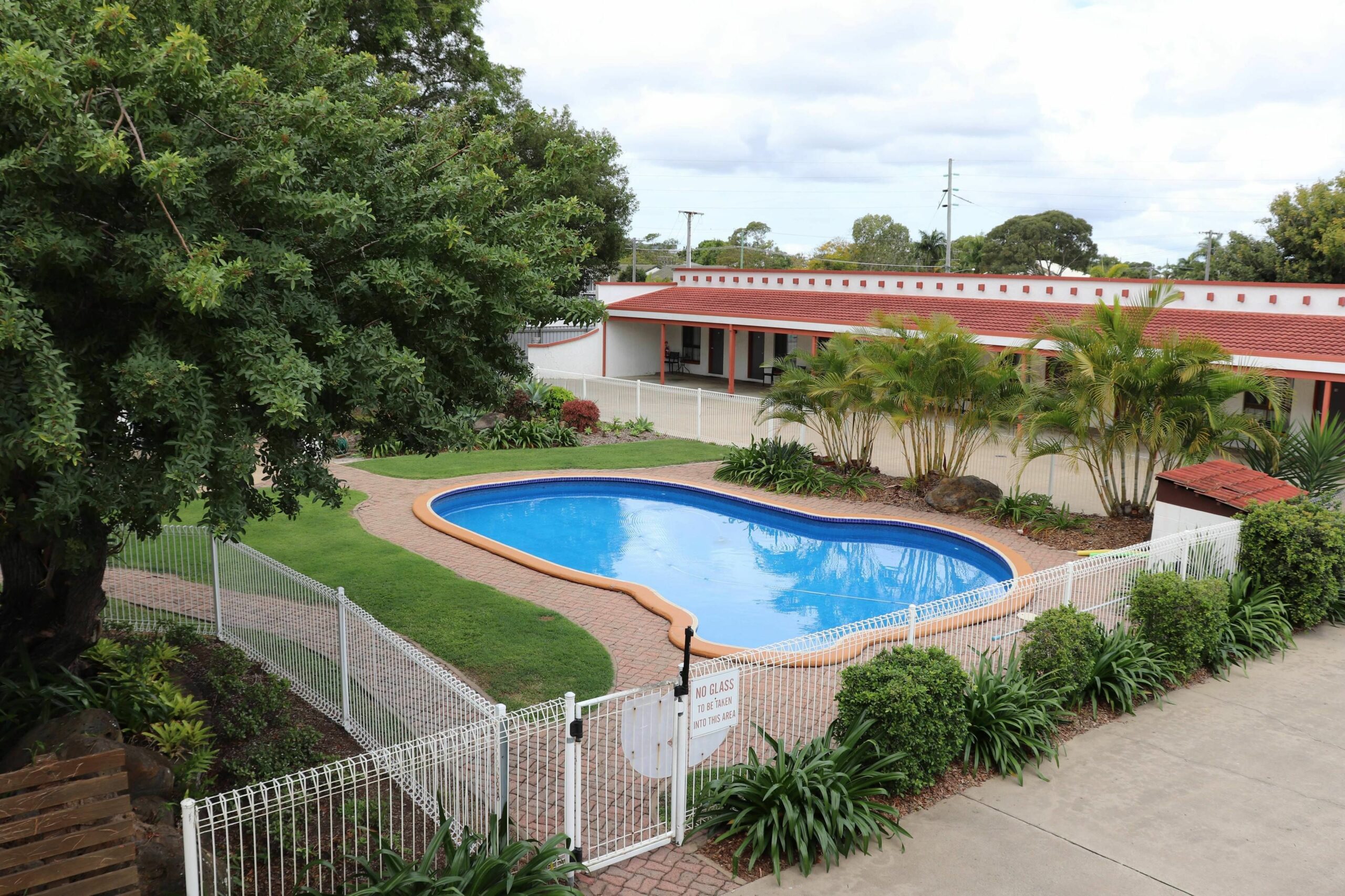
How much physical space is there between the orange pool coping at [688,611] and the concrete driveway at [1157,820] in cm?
156

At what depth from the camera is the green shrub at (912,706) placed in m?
7.46

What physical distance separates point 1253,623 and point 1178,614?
1.79 meters

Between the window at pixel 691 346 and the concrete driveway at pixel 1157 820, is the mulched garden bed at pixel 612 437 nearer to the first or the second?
the window at pixel 691 346

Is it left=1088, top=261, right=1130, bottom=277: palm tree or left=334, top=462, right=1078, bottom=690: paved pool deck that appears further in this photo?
left=1088, top=261, right=1130, bottom=277: palm tree

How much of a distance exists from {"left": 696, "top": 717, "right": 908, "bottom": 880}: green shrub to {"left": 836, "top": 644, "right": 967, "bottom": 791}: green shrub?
101 millimetres

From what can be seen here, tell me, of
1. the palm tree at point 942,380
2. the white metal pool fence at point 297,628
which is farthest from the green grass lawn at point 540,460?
the white metal pool fence at point 297,628

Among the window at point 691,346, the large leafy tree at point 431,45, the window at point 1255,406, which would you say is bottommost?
the window at point 1255,406

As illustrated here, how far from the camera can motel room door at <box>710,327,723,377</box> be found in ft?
120

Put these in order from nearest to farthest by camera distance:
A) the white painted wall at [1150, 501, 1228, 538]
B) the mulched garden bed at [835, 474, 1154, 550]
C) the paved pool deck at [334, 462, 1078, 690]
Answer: the paved pool deck at [334, 462, 1078, 690] < the white painted wall at [1150, 501, 1228, 538] < the mulched garden bed at [835, 474, 1154, 550]

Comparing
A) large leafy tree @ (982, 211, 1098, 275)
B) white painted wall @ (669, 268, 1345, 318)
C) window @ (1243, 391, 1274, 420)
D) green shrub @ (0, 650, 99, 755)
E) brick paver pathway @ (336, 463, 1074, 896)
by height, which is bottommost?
brick paver pathway @ (336, 463, 1074, 896)

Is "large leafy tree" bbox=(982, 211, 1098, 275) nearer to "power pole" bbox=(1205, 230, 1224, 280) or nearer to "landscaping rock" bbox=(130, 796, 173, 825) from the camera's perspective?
"power pole" bbox=(1205, 230, 1224, 280)

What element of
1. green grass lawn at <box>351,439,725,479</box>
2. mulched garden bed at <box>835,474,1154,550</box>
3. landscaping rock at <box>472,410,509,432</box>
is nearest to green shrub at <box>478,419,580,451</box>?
landscaping rock at <box>472,410,509,432</box>

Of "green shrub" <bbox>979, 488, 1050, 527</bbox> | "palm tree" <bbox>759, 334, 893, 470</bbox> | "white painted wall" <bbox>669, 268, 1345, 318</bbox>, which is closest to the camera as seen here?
"green shrub" <bbox>979, 488, 1050, 527</bbox>

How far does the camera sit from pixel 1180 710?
371 inches
